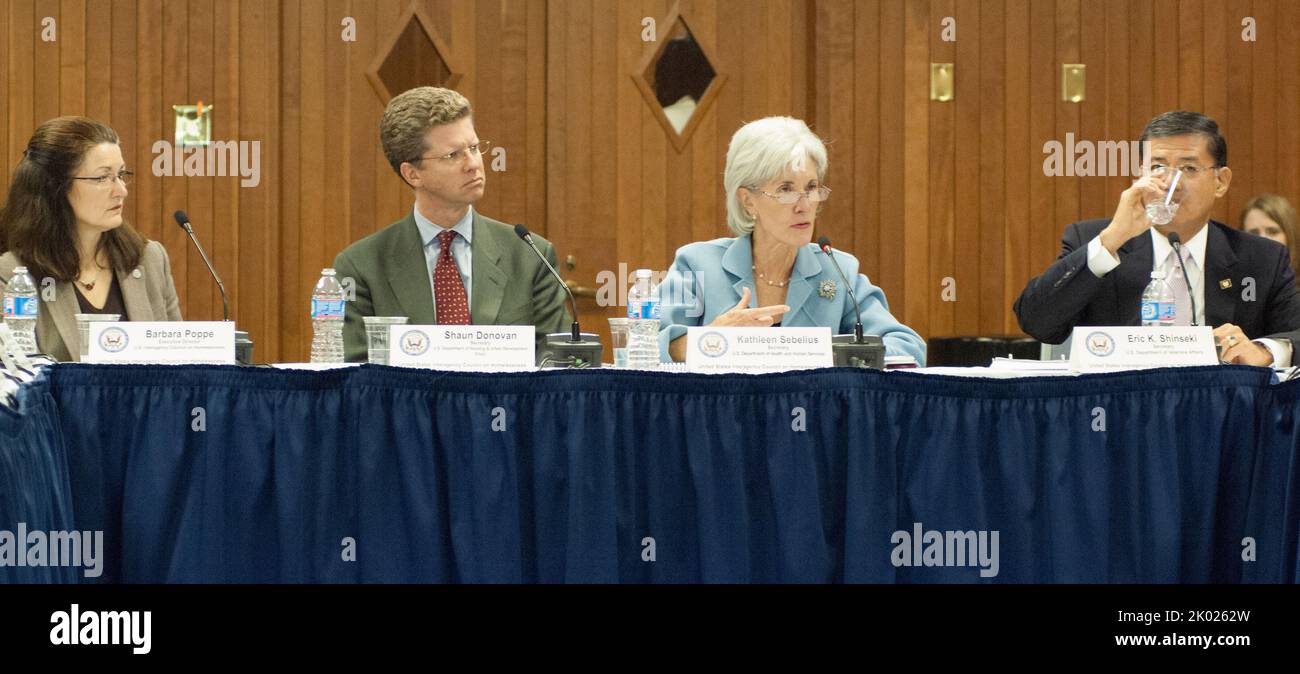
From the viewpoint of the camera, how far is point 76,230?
3775 mm

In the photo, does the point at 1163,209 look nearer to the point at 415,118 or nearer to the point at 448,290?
the point at 448,290

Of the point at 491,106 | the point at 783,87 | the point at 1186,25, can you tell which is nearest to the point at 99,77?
the point at 491,106

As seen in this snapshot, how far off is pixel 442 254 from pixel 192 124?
2114 millimetres

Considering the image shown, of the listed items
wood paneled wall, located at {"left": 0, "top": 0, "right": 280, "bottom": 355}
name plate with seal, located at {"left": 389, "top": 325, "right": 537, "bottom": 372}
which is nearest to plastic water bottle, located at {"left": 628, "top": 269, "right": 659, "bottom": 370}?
name plate with seal, located at {"left": 389, "top": 325, "right": 537, "bottom": 372}

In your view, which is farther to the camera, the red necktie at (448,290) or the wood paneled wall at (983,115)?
the wood paneled wall at (983,115)

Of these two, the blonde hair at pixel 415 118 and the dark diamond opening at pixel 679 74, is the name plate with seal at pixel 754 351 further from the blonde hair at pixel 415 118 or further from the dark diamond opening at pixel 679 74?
the dark diamond opening at pixel 679 74

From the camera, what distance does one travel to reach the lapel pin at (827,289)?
3.64 meters

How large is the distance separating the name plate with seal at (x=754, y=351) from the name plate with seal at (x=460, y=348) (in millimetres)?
376

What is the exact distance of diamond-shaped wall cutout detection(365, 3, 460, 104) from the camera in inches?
214

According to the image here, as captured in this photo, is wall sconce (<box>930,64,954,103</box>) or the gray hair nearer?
the gray hair

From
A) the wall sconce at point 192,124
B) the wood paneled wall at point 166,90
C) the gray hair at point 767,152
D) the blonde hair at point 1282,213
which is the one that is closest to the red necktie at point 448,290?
the gray hair at point 767,152

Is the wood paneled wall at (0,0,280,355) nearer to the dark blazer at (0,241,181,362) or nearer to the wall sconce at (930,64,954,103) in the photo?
the dark blazer at (0,241,181,362)

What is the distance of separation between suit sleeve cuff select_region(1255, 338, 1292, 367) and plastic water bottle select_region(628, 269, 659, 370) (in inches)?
57.0
